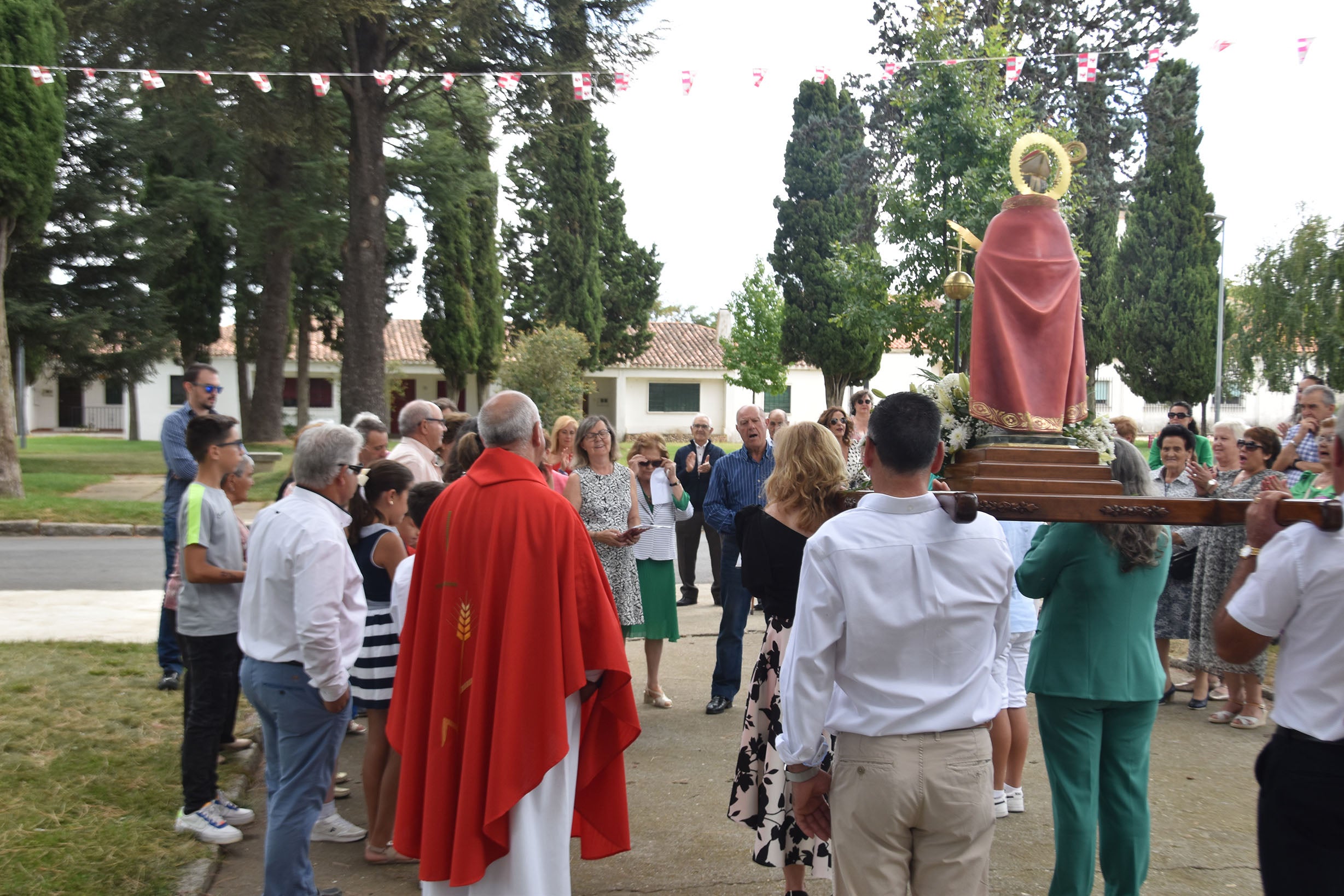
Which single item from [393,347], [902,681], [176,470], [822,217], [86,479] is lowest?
[86,479]

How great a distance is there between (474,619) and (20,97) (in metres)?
16.9

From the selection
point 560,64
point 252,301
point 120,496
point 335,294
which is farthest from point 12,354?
point 560,64

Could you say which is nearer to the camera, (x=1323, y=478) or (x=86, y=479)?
(x=1323, y=478)

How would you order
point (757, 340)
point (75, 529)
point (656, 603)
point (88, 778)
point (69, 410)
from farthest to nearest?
point (69, 410) < point (757, 340) < point (75, 529) < point (656, 603) < point (88, 778)

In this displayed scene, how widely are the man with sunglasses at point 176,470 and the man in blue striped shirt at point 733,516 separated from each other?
10.8 ft

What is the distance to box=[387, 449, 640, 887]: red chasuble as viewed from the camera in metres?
3.33

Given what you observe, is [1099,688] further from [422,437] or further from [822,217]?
[822,217]

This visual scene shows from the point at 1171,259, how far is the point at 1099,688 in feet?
119

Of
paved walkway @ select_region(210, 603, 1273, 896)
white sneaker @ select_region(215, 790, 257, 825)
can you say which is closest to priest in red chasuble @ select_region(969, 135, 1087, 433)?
paved walkway @ select_region(210, 603, 1273, 896)

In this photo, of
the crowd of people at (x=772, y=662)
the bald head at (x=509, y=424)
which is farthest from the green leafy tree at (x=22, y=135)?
the bald head at (x=509, y=424)

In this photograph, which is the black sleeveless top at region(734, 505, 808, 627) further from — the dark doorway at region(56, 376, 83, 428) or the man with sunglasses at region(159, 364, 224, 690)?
the dark doorway at region(56, 376, 83, 428)

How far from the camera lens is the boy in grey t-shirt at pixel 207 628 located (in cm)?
452

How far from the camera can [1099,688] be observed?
3.51m

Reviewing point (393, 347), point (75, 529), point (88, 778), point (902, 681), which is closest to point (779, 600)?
point (902, 681)
